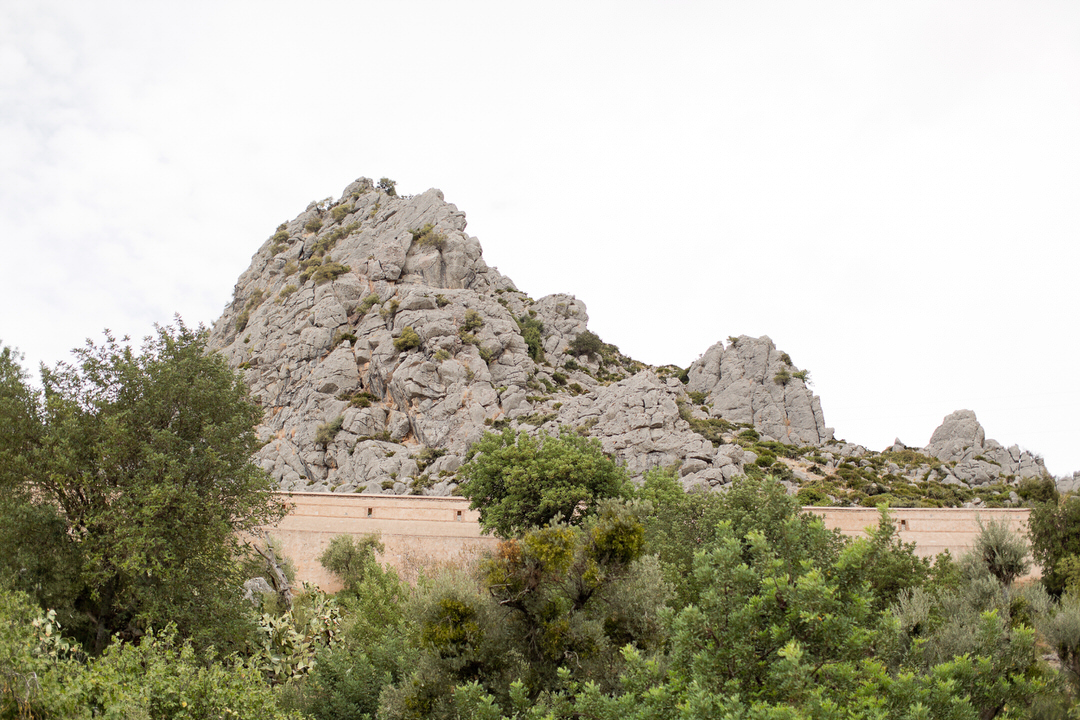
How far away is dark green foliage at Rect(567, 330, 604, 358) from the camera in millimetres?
70500

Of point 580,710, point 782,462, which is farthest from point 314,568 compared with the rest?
point 782,462

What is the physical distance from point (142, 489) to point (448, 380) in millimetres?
37217

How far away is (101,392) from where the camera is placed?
21.7 meters

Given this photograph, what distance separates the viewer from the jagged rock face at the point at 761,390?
6059cm

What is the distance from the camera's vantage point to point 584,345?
7075 centimetres

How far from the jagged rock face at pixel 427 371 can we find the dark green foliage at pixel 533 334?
177mm

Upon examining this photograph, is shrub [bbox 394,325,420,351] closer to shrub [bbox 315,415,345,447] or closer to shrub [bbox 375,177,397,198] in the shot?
shrub [bbox 315,415,345,447]

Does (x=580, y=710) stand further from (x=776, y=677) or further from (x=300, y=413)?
(x=300, y=413)

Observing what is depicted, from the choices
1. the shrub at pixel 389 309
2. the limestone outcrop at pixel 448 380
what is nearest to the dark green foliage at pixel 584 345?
the limestone outcrop at pixel 448 380

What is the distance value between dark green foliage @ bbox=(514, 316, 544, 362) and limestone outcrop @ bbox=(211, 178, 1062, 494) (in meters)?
0.21

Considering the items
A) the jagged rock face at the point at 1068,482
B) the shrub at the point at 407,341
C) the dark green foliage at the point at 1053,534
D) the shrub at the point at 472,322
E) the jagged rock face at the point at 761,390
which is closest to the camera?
the dark green foliage at the point at 1053,534

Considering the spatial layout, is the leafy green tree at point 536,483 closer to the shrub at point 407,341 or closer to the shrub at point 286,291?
the shrub at point 407,341

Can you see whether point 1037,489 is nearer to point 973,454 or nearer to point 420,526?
point 973,454

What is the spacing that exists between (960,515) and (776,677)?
2867cm
